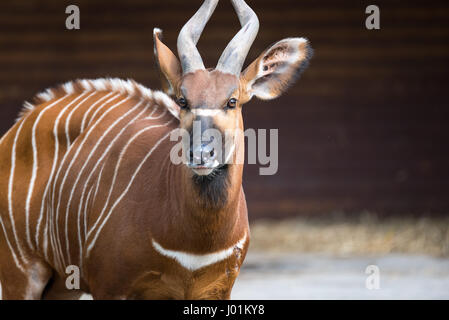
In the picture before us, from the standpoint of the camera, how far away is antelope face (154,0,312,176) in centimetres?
372

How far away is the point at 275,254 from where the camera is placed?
812cm

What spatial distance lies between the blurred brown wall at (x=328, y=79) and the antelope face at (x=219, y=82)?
455 centimetres

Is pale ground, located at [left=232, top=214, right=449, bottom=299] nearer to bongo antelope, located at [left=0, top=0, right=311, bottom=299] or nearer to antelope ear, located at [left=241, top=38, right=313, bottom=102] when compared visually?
bongo antelope, located at [left=0, top=0, right=311, bottom=299]

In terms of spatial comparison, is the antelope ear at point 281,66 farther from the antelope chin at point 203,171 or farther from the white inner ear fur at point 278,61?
the antelope chin at point 203,171

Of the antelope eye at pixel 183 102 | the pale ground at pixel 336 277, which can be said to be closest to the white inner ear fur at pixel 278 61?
the antelope eye at pixel 183 102

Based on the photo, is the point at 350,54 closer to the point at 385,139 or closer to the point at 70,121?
the point at 385,139

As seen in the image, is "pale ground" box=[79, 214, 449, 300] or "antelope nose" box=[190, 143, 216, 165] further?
"pale ground" box=[79, 214, 449, 300]

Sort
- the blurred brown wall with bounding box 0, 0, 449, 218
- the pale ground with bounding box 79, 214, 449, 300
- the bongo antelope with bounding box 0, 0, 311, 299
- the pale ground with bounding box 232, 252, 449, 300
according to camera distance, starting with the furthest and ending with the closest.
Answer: the blurred brown wall with bounding box 0, 0, 449, 218 < the pale ground with bounding box 79, 214, 449, 300 < the pale ground with bounding box 232, 252, 449, 300 < the bongo antelope with bounding box 0, 0, 311, 299

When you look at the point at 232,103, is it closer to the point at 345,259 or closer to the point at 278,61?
the point at 278,61

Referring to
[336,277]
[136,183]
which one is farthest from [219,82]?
[336,277]

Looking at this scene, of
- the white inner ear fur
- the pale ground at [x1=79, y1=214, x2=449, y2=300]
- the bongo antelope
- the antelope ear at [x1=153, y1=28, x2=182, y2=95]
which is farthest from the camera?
the pale ground at [x1=79, y1=214, x2=449, y2=300]

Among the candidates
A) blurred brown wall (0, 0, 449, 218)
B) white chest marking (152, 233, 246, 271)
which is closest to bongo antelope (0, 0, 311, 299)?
white chest marking (152, 233, 246, 271)

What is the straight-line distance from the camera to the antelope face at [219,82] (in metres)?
3.72

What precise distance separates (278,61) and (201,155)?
0.92 metres
